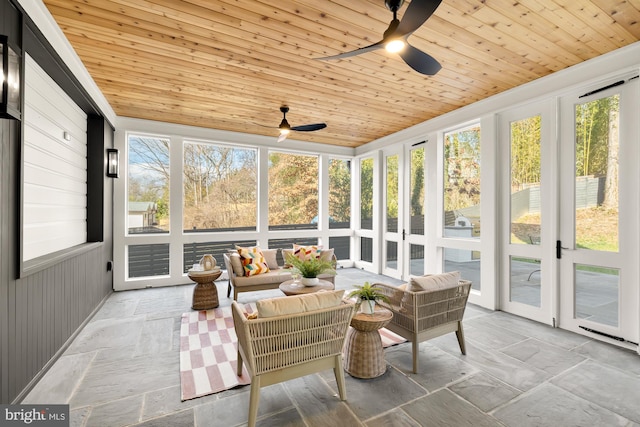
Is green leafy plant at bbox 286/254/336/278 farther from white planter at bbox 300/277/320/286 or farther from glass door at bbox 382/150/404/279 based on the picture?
glass door at bbox 382/150/404/279

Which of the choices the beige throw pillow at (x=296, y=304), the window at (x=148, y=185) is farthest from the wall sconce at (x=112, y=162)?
the beige throw pillow at (x=296, y=304)

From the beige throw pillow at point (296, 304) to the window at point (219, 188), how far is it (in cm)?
425

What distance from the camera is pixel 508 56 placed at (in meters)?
3.08

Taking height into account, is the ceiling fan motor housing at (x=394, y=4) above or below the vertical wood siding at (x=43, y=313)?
above

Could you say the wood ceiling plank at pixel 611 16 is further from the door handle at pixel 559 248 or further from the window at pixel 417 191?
the window at pixel 417 191

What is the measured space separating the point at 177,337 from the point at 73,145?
2646mm

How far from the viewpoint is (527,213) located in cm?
388

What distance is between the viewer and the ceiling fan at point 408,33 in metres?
1.76

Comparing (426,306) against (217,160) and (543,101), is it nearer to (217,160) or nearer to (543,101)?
(543,101)

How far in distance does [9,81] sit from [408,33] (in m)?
2.41

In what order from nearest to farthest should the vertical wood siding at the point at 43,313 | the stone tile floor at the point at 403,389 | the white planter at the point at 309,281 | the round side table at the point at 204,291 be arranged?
the stone tile floor at the point at 403,389
the vertical wood siding at the point at 43,313
the white planter at the point at 309,281
the round side table at the point at 204,291

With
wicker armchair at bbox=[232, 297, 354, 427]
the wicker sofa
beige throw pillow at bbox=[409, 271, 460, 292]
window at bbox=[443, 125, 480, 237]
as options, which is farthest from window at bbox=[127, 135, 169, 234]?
window at bbox=[443, 125, 480, 237]

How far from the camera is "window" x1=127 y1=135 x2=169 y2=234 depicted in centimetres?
531
